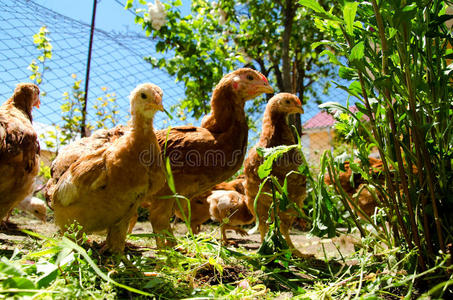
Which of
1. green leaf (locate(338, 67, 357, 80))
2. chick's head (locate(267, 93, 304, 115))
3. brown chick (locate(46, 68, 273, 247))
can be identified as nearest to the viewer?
green leaf (locate(338, 67, 357, 80))

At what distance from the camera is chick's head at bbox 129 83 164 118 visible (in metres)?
1.54

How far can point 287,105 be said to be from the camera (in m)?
2.50

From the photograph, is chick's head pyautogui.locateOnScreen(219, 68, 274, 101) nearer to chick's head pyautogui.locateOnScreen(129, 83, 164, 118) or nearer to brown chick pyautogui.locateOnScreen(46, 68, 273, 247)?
brown chick pyautogui.locateOnScreen(46, 68, 273, 247)

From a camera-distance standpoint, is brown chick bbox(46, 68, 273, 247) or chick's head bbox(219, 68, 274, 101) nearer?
brown chick bbox(46, 68, 273, 247)

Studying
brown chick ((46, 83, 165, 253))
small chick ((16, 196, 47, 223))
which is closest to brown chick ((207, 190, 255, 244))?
brown chick ((46, 83, 165, 253))

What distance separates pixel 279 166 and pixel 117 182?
1.16 metres

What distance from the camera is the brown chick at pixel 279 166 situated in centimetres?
221

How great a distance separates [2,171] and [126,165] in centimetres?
108

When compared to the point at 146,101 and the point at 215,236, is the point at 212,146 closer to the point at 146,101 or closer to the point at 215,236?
the point at 146,101

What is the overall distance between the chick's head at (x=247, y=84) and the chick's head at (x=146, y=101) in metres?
0.85

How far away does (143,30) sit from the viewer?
4.34 m

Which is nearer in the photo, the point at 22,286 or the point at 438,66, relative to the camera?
the point at 22,286

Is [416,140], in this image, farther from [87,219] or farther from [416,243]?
[87,219]

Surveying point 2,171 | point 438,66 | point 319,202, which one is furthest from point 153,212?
point 438,66
